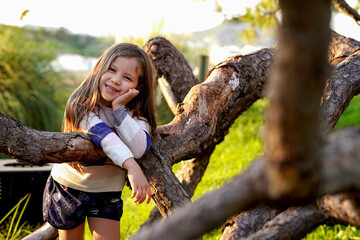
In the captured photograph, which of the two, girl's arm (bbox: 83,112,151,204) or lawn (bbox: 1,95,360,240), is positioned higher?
girl's arm (bbox: 83,112,151,204)

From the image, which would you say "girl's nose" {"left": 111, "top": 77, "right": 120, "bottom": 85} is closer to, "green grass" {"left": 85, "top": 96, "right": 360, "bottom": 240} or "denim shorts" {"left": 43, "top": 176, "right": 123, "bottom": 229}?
"denim shorts" {"left": 43, "top": 176, "right": 123, "bottom": 229}

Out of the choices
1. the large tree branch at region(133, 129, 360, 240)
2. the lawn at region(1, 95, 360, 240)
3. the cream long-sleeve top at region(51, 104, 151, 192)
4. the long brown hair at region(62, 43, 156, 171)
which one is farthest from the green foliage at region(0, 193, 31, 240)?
the large tree branch at region(133, 129, 360, 240)

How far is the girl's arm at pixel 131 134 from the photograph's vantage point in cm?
186

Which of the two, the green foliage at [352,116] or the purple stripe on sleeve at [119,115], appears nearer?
the purple stripe on sleeve at [119,115]

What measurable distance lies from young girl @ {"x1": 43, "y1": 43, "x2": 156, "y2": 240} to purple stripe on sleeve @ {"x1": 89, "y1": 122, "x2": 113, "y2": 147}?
23 millimetres

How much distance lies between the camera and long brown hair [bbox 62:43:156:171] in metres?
1.96

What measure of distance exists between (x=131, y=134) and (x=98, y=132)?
0.15 meters

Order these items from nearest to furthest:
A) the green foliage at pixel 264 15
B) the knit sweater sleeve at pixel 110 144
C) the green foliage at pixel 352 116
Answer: the knit sweater sleeve at pixel 110 144, the green foliage at pixel 264 15, the green foliage at pixel 352 116

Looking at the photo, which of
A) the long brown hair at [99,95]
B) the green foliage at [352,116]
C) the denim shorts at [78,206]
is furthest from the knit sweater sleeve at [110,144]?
the green foliage at [352,116]

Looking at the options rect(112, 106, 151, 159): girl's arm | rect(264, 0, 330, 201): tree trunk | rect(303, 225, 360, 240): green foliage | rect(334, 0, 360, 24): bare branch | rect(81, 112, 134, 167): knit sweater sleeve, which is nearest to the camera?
rect(264, 0, 330, 201): tree trunk

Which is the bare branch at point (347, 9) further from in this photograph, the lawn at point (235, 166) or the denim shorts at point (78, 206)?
the denim shorts at point (78, 206)

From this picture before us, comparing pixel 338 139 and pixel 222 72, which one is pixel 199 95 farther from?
pixel 338 139

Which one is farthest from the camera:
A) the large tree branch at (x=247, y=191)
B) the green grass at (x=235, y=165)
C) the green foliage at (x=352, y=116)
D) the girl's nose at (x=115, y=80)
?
the green foliage at (x=352, y=116)

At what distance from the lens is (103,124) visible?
185 cm
